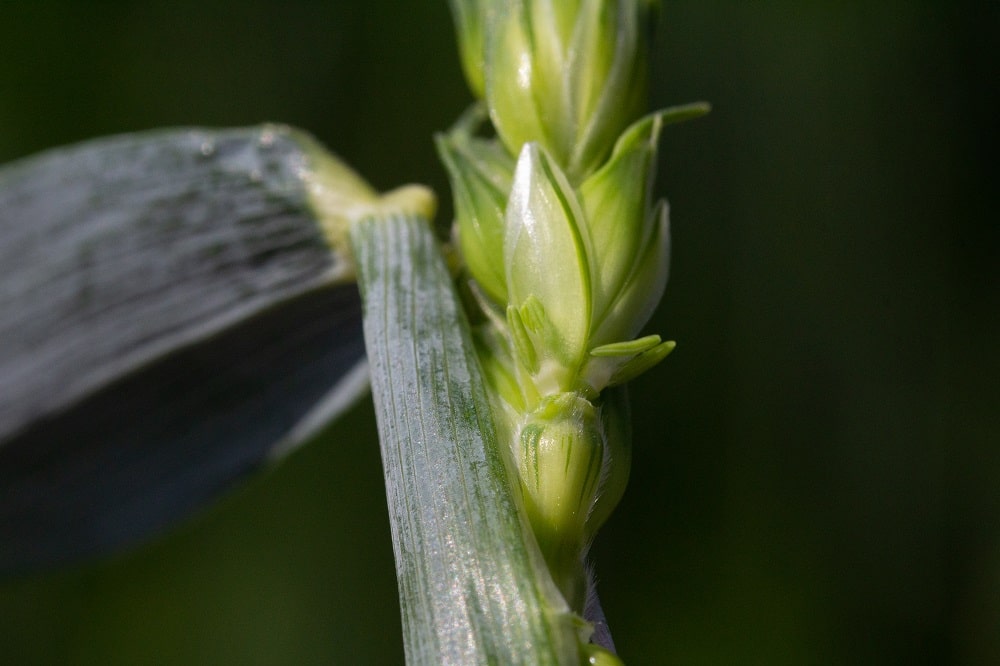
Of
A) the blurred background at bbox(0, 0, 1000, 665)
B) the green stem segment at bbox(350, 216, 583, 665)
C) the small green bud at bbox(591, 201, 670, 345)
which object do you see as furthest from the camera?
the blurred background at bbox(0, 0, 1000, 665)

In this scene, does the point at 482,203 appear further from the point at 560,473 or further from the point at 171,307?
the point at 171,307

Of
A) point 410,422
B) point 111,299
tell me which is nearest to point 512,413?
point 410,422

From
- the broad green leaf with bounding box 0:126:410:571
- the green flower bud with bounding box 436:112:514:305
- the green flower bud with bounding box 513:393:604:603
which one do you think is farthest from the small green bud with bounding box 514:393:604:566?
the broad green leaf with bounding box 0:126:410:571

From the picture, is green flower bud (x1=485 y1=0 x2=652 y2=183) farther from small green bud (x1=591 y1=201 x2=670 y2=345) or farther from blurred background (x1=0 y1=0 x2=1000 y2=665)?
blurred background (x1=0 y1=0 x2=1000 y2=665)

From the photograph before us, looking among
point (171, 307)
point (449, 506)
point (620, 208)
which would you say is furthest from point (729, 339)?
point (449, 506)

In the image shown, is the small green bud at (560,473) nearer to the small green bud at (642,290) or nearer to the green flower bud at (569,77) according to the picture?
the small green bud at (642,290)

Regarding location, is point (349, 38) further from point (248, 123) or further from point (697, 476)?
point (697, 476)
